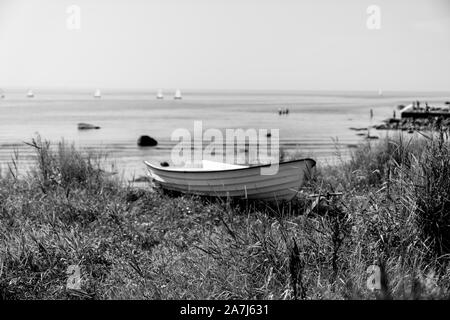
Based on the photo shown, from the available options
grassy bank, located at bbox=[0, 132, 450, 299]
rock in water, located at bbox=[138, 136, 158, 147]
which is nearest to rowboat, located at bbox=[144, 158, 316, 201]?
grassy bank, located at bbox=[0, 132, 450, 299]

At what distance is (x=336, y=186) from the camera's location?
9.80m

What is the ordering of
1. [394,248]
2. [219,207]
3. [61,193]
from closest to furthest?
1. [394,248]
2. [219,207]
3. [61,193]

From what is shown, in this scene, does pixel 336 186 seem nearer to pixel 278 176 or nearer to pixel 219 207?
pixel 278 176

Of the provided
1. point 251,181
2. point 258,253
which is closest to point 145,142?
point 251,181

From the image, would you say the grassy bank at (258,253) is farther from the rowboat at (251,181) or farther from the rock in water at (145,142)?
the rock in water at (145,142)

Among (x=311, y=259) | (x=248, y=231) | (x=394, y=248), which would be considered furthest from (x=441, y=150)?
(x=248, y=231)

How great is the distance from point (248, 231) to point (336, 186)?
431 centimetres

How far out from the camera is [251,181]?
31.4ft

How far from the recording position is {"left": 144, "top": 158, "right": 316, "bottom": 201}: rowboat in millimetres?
9359

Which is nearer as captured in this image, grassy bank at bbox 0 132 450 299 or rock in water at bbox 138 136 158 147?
grassy bank at bbox 0 132 450 299

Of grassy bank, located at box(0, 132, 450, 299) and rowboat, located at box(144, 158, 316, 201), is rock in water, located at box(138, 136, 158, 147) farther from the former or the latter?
grassy bank, located at box(0, 132, 450, 299)

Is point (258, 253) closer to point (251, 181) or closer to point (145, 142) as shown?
point (251, 181)

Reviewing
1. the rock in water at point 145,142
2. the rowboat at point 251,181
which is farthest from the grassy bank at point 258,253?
the rock in water at point 145,142

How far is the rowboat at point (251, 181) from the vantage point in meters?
9.36
